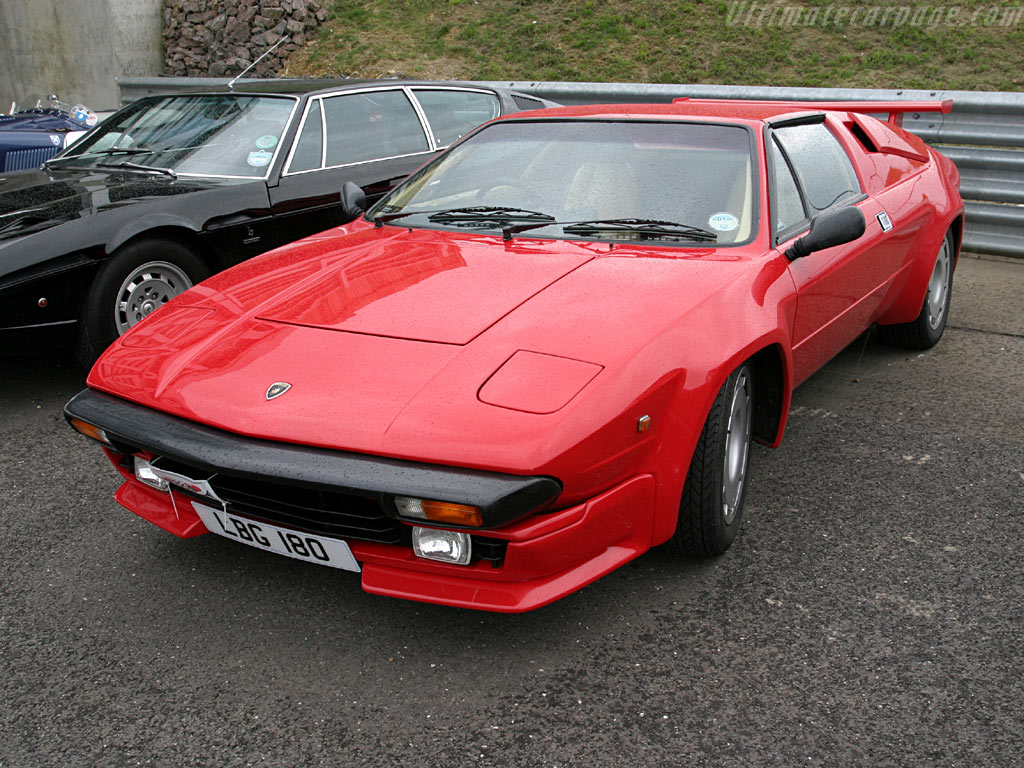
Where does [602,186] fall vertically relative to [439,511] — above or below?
above

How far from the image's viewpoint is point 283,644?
8.29 ft

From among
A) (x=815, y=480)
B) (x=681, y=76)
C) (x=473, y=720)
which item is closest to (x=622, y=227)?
(x=815, y=480)

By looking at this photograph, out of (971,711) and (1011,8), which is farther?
(1011,8)

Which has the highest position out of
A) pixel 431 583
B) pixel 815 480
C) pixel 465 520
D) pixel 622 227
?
pixel 622 227

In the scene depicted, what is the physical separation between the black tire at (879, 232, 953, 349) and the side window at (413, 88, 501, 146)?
109 inches

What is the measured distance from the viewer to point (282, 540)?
2475 millimetres

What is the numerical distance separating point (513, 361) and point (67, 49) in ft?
49.1

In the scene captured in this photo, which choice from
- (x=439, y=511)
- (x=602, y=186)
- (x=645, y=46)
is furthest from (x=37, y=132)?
(x=645, y=46)

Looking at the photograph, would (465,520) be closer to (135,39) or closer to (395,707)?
(395,707)

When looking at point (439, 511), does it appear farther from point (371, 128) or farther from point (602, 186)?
point (371, 128)

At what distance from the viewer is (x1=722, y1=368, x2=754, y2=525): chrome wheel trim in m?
2.87

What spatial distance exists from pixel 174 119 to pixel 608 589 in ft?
13.5

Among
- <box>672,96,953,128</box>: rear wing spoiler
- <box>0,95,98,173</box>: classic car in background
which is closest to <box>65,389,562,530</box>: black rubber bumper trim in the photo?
<box>672,96,953,128</box>: rear wing spoiler

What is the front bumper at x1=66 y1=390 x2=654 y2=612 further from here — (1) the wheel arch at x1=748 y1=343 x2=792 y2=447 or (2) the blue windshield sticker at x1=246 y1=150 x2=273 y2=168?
(2) the blue windshield sticker at x1=246 y1=150 x2=273 y2=168
